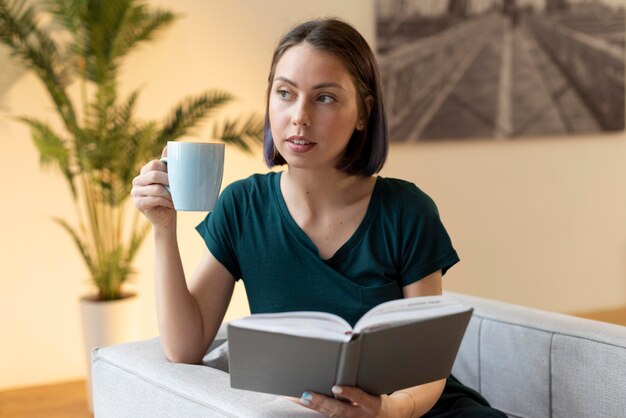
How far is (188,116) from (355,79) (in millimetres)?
2008

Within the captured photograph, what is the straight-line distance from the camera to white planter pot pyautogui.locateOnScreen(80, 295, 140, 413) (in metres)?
3.56

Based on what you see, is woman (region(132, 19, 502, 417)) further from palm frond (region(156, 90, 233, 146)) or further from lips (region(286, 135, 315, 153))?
palm frond (region(156, 90, 233, 146))

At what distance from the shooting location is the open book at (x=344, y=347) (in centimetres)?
136

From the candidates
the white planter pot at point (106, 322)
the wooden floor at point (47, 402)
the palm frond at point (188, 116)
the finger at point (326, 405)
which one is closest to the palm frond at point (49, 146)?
the palm frond at point (188, 116)

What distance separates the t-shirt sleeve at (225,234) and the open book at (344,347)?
0.51 metres

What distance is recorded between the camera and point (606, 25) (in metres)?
5.00

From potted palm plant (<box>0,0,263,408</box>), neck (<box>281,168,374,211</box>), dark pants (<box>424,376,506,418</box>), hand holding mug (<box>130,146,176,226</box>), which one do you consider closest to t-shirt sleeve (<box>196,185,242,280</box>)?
neck (<box>281,168,374,211</box>)

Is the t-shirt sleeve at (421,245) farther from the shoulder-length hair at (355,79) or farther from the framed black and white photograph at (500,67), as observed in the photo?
the framed black and white photograph at (500,67)

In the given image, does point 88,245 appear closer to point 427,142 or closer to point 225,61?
point 225,61

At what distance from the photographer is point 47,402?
12.3 feet

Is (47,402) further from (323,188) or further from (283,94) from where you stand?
(283,94)

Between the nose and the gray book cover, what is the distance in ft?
1.59

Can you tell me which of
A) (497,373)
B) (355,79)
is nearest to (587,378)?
(497,373)

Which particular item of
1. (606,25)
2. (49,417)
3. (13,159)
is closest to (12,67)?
(13,159)
